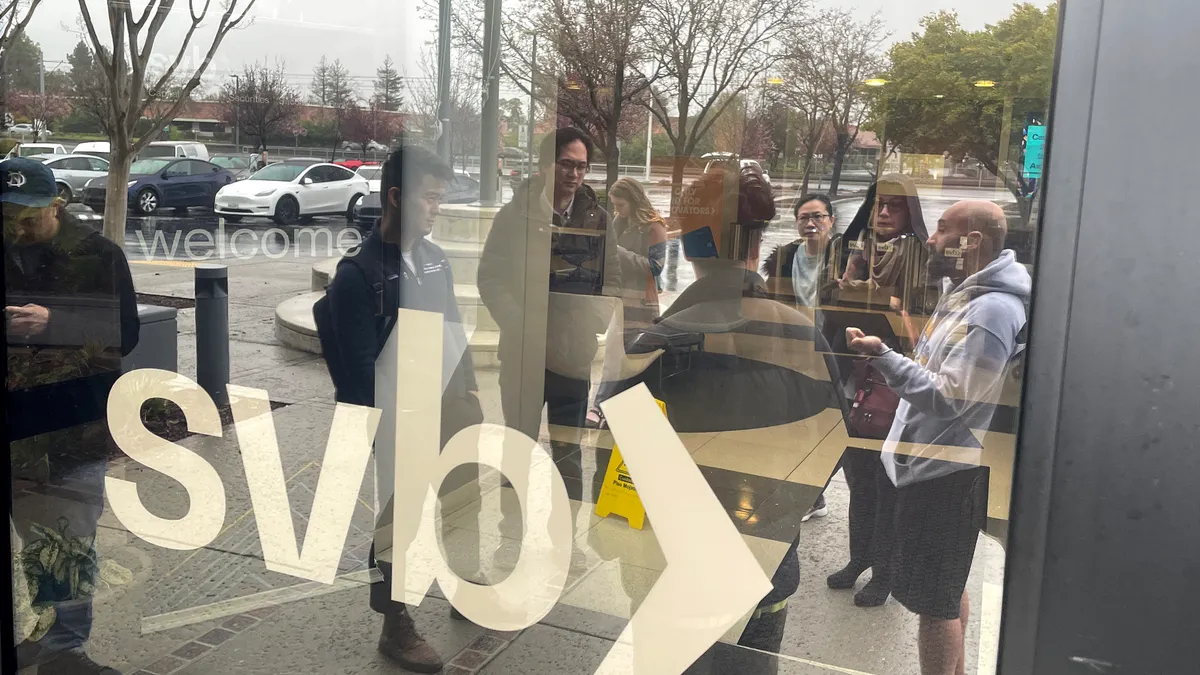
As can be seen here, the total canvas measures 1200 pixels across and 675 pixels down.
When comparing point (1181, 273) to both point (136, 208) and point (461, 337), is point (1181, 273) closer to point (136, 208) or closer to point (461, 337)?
point (461, 337)

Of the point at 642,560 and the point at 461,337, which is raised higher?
the point at 461,337

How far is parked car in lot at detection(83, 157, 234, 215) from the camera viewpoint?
1.94 metres

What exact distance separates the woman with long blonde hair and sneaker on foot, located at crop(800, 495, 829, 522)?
463 mm

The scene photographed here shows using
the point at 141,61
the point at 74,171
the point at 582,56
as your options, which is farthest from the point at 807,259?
the point at 74,171

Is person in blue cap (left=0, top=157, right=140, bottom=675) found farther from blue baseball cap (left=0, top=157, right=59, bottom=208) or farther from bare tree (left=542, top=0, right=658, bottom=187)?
bare tree (left=542, top=0, right=658, bottom=187)

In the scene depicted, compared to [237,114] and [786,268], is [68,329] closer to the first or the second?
[237,114]

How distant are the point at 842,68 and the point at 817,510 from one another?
2.52 ft

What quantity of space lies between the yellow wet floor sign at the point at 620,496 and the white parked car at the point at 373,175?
807mm

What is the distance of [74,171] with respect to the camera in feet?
6.47

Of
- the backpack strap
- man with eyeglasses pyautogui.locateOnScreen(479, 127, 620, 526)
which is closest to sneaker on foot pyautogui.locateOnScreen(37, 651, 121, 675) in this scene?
the backpack strap

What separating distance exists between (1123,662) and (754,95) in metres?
1.06

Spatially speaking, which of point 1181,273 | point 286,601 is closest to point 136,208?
point 286,601

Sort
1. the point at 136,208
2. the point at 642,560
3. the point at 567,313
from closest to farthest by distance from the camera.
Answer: the point at 642,560
the point at 136,208
the point at 567,313

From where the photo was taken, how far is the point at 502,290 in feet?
7.32
